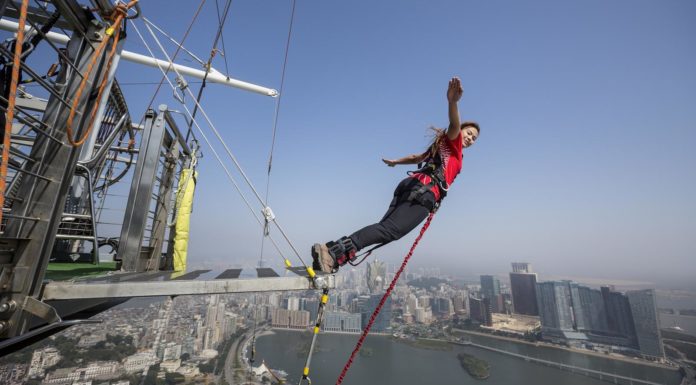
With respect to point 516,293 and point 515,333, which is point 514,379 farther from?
point 516,293

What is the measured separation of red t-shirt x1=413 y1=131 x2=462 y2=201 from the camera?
104 inches

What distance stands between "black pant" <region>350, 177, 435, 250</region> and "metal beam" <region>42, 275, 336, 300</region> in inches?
22.5

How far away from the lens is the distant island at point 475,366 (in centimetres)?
2566

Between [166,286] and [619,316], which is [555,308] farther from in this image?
[166,286]

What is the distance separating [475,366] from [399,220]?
32376 millimetres

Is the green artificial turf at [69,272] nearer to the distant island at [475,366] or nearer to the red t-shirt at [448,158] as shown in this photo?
the red t-shirt at [448,158]

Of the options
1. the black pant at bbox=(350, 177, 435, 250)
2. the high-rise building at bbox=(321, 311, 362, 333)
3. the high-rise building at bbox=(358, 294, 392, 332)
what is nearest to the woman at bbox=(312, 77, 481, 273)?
the black pant at bbox=(350, 177, 435, 250)

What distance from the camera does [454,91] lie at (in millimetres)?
2227

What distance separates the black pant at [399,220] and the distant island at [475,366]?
102 ft

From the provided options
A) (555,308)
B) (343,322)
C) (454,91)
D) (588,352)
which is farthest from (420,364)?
(454,91)

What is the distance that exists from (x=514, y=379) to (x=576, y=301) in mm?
22111

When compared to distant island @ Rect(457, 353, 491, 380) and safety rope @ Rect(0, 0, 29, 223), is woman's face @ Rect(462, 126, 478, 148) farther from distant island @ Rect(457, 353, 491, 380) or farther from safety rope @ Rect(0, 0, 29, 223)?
distant island @ Rect(457, 353, 491, 380)

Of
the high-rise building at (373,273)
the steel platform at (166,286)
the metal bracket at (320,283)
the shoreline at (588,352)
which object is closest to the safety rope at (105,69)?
the steel platform at (166,286)

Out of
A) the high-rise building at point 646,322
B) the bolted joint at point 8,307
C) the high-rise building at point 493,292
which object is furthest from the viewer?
the high-rise building at point 493,292
